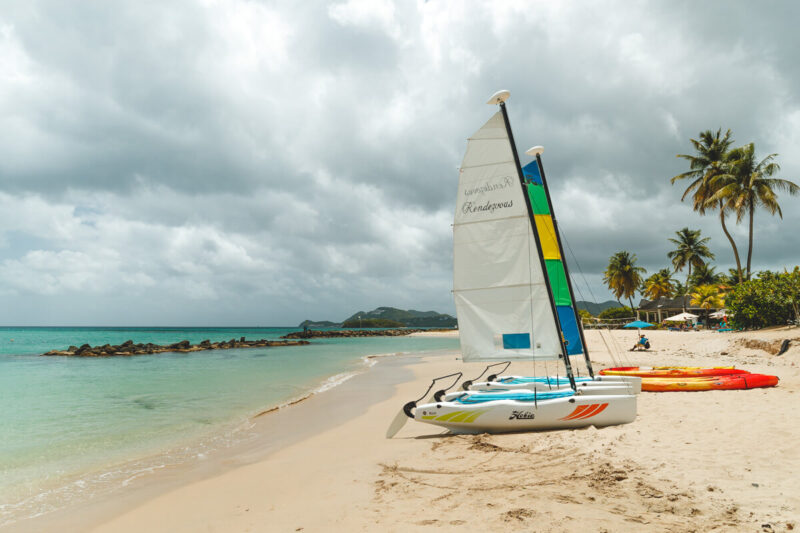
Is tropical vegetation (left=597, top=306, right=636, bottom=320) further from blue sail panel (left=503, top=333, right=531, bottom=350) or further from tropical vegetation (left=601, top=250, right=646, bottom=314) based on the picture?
blue sail panel (left=503, top=333, right=531, bottom=350)

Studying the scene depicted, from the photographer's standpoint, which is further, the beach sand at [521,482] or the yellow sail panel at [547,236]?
the yellow sail panel at [547,236]

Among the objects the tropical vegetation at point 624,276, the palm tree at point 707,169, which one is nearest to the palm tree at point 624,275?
the tropical vegetation at point 624,276

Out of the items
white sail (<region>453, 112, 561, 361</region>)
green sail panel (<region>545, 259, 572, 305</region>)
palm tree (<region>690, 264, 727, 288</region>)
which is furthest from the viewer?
palm tree (<region>690, 264, 727, 288</region>)

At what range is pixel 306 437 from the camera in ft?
29.9

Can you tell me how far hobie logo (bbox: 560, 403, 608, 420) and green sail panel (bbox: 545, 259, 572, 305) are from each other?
8.56 feet

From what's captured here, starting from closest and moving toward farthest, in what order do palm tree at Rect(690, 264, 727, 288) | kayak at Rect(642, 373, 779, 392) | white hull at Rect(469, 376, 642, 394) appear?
1. white hull at Rect(469, 376, 642, 394)
2. kayak at Rect(642, 373, 779, 392)
3. palm tree at Rect(690, 264, 727, 288)

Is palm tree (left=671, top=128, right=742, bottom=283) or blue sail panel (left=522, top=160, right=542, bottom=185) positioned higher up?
palm tree (left=671, top=128, right=742, bottom=283)

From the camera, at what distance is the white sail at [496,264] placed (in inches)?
321

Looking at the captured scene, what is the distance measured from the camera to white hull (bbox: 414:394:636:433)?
285 inches

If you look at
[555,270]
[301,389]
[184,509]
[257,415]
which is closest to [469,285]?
[555,270]

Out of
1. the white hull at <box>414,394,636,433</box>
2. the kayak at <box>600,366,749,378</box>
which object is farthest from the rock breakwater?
the kayak at <box>600,366,749,378</box>

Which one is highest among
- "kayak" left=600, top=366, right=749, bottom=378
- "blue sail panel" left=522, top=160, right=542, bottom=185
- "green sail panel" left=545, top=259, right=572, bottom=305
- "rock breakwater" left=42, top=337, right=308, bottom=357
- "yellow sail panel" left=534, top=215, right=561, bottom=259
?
"blue sail panel" left=522, top=160, right=542, bottom=185

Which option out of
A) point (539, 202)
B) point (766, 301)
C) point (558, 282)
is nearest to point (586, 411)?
point (558, 282)

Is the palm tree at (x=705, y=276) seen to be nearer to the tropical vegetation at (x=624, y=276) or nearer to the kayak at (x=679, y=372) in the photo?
the tropical vegetation at (x=624, y=276)
